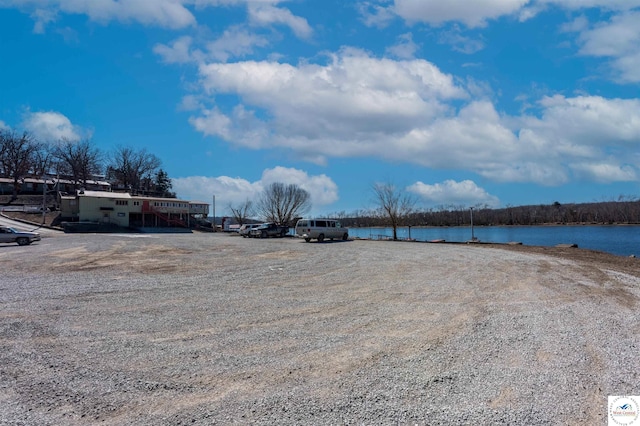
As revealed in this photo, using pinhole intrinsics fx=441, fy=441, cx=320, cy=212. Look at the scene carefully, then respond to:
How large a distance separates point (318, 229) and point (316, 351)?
29.9 meters

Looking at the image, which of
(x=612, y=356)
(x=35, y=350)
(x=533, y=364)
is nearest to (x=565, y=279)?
(x=612, y=356)

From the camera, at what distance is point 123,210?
6291 centimetres

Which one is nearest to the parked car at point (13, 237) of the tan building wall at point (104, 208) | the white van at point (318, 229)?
the white van at point (318, 229)

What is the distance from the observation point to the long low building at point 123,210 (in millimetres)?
60094

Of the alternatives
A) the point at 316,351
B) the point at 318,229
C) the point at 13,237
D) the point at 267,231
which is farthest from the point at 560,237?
the point at 316,351

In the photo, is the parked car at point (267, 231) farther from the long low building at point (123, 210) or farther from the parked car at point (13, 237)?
the long low building at point (123, 210)

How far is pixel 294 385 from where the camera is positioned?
5.22 meters

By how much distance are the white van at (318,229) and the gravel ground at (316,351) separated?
72.8ft

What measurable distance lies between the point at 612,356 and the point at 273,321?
5.58 m

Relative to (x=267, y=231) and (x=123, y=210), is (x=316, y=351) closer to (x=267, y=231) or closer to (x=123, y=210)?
(x=267, y=231)

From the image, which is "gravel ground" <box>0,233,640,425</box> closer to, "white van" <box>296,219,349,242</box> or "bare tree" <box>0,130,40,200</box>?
"white van" <box>296,219,349,242</box>

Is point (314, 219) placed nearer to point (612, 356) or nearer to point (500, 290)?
point (500, 290)

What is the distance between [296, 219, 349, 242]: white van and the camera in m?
36.0

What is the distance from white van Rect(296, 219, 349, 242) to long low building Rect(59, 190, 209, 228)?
3639 cm
